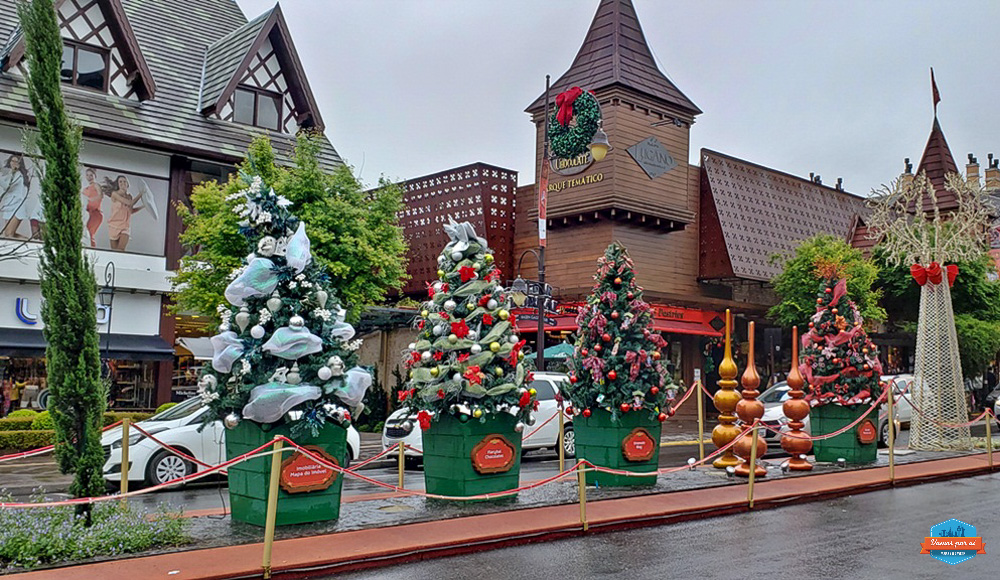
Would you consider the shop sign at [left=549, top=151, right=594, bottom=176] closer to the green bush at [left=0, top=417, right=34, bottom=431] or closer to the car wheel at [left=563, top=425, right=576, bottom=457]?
the car wheel at [left=563, top=425, right=576, bottom=457]

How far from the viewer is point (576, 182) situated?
29297mm

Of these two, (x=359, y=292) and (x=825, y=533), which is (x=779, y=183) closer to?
(x=359, y=292)

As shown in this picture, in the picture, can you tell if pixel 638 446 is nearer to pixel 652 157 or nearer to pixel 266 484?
pixel 266 484

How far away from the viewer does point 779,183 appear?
34625mm

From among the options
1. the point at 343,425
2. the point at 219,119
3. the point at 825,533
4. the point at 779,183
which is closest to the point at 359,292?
the point at 219,119

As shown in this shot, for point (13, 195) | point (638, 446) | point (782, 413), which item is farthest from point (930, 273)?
point (13, 195)

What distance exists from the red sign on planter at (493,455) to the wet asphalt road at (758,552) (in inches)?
69.6

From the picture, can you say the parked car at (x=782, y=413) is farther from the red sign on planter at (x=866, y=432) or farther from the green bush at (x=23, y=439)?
the green bush at (x=23, y=439)

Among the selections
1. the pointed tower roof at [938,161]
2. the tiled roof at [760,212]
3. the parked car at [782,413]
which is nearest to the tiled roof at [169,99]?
the tiled roof at [760,212]

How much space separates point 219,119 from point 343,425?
1809 centimetres

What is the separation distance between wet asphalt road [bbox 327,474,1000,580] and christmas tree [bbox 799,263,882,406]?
4.35 meters

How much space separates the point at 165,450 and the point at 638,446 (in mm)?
6888

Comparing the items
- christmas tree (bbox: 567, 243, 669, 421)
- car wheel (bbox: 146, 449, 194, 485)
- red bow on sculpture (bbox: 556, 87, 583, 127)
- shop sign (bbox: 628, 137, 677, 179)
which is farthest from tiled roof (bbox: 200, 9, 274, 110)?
christmas tree (bbox: 567, 243, 669, 421)

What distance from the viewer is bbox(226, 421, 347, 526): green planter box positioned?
875 centimetres
